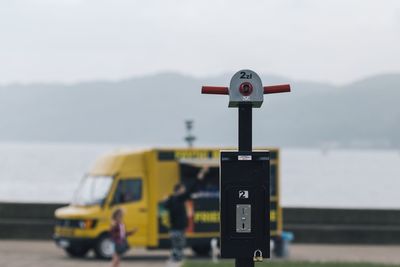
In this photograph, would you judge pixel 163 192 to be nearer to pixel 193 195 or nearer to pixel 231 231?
pixel 193 195

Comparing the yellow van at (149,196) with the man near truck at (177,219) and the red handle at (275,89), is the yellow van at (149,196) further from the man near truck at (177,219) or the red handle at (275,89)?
the red handle at (275,89)

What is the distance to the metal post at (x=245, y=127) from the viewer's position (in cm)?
995

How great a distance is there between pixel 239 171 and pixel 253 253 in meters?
0.74

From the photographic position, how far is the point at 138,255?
82.6 ft

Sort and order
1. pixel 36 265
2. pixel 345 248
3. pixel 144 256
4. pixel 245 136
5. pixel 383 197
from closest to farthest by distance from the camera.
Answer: pixel 245 136
pixel 36 265
pixel 144 256
pixel 345 248
pixel 383 197

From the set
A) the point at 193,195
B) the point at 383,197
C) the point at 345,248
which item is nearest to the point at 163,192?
the point at 193,195

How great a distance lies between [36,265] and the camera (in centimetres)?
2125

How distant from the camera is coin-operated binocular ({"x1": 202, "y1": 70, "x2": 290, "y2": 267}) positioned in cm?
995

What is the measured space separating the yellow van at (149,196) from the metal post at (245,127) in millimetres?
13692


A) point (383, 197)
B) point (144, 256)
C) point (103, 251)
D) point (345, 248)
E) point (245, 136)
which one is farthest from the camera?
point (383, 197)

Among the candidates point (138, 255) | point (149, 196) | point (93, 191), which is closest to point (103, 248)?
point (93, 191)

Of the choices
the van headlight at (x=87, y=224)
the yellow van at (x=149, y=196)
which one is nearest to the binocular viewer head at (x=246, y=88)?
the van headlight at (x=87, y=224)

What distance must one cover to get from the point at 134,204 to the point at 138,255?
191 centimetres

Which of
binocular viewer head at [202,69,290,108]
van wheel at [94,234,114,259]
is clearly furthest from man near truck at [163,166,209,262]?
binocular viewer head at [202,69,290,108]
